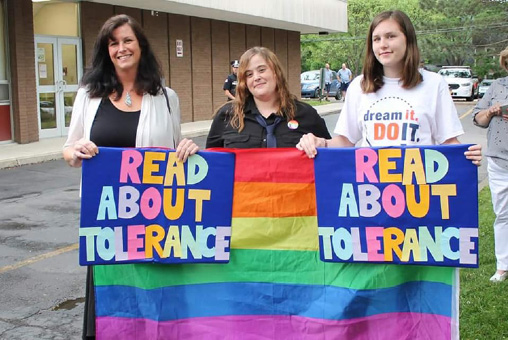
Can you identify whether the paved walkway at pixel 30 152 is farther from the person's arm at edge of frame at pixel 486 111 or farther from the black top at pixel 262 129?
the black top at pixel 262 129

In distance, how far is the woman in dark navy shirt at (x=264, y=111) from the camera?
3.88 m

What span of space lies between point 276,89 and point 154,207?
98 cm

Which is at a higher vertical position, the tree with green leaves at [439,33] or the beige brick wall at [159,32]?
the tree with green leaves at [439,33]

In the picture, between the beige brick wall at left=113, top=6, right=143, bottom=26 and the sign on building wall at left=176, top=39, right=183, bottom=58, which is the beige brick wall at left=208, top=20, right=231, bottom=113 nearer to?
the sign on building wall at left=176, top=39, right=183, bottom=58

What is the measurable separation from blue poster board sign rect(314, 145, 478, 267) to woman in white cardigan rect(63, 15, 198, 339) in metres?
0.84

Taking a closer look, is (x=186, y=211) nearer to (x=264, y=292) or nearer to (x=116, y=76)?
(x=264, y=292)

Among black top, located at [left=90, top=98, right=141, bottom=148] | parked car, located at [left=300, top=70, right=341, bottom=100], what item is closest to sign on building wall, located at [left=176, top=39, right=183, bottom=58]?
parked car, located at [left=300, top=70, right=341, bottom=100]

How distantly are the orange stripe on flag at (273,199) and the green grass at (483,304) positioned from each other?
1590mm

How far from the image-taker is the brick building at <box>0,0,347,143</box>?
15828 mm

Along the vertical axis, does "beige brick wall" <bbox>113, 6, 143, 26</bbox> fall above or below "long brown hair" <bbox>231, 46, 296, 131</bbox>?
above

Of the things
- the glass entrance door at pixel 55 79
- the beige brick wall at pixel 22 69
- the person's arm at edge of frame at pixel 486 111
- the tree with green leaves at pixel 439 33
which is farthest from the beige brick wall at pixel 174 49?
the tree with green leaves at pixel 439 33

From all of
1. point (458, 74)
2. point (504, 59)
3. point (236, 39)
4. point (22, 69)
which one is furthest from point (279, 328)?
point (458, 74)

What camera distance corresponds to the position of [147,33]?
2031cm

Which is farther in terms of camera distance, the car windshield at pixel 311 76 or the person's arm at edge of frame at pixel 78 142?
the car windshield at pixel 311 76
